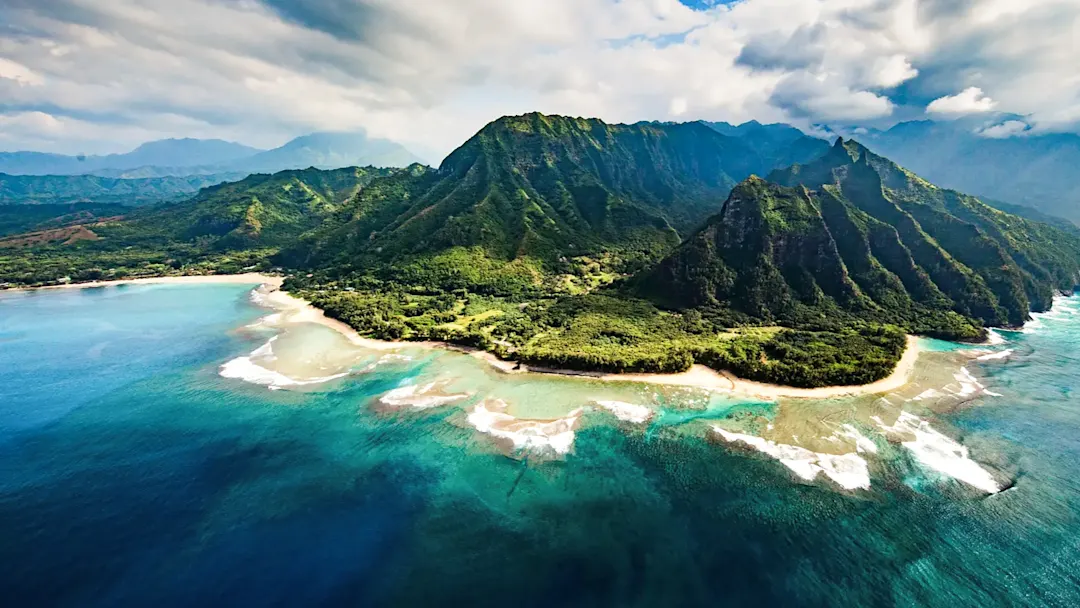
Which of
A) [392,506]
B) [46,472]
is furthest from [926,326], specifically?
[46,472]

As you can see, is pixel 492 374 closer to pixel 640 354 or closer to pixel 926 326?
pixel 640 354

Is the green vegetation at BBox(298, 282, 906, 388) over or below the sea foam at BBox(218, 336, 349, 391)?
over

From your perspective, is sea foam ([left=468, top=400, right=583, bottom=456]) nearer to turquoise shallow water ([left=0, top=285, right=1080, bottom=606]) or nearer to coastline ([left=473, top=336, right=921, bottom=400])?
turquoise shallow water ([left=0, top=285, right=1080, bottom=606])

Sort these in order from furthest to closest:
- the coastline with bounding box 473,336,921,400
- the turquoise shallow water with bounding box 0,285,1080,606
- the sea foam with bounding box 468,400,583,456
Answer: the coastline with bounding box 473,336,921,400
the sea foam with bounding box 468,400,583,456
the turquoise shallow water with bounding box 0,285,1080,606

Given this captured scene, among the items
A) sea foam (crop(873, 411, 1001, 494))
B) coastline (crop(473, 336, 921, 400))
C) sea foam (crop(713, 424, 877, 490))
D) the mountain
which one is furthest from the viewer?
the mountain

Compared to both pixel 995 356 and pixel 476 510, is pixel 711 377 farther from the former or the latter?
pixel 995 356

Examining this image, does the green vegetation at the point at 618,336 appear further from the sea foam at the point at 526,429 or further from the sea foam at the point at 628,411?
the sea foam at the point at 526,429

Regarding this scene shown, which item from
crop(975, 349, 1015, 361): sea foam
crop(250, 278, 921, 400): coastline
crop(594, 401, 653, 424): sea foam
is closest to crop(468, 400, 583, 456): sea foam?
crop(594, 401, 653, 424): sea foam
